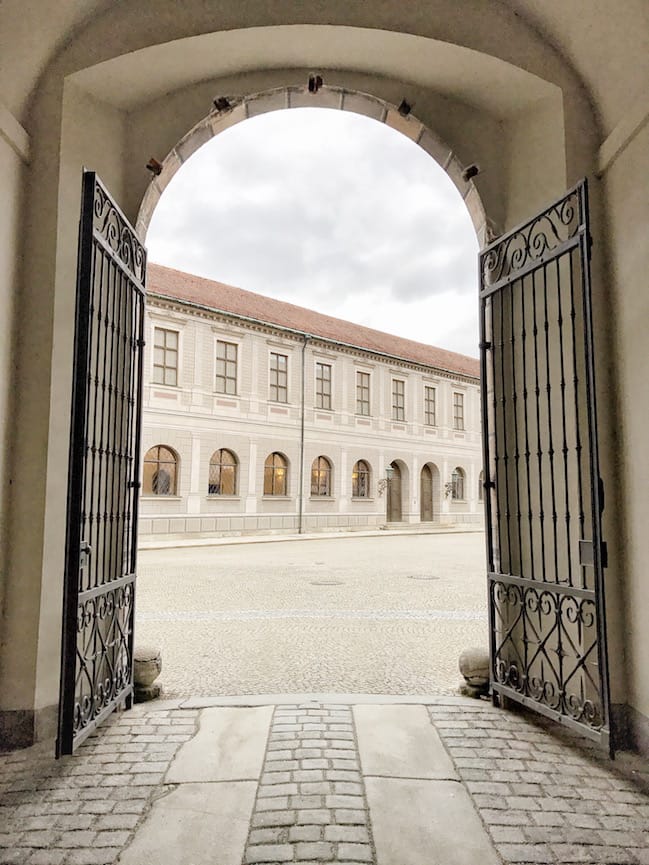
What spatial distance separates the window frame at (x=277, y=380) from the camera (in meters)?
20.6

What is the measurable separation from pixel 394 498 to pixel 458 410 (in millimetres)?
5416

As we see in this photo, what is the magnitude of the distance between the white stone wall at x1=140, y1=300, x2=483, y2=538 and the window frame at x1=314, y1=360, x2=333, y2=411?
0.41 feet

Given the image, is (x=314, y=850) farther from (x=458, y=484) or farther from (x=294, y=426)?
(x=458, y=484)

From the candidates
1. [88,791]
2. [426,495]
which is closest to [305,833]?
[88,791]

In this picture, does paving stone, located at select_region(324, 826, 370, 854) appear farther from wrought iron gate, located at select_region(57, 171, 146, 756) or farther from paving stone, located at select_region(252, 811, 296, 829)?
wrought iron gate, located at select_region(57, 171, 146, 756)

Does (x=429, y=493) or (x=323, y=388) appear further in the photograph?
(x=429, y=493)

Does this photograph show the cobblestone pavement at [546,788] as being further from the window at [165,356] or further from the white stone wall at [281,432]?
the window at [165,356]

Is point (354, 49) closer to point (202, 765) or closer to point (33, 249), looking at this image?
point (33, 249)

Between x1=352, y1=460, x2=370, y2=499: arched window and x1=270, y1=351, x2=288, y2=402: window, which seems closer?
x1=270, y1=351, x2=288, y2=402: window

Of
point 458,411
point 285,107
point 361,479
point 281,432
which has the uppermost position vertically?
point 458,411

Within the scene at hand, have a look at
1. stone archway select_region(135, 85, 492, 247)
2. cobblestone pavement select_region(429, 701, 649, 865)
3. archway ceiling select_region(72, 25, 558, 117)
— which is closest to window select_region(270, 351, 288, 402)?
stone archway select_region(135, 85, 492, 247)

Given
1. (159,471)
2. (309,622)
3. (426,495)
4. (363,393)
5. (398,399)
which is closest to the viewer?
(309,622)

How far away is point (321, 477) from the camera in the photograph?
22234 mm

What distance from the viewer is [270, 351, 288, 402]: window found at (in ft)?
68.0
